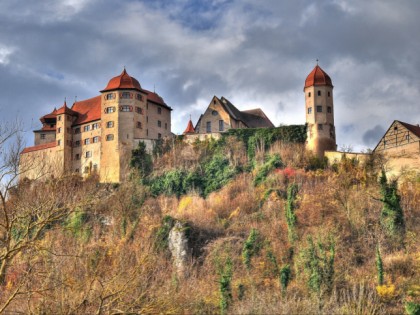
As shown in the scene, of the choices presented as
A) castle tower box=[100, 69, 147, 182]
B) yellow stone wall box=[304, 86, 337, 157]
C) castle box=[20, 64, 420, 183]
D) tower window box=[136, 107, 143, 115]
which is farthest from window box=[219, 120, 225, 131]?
yellow stone wall box=[304, 86, 337, 157]

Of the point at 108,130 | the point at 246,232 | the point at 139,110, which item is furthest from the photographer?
the point at 139,110

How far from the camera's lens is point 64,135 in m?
65.9

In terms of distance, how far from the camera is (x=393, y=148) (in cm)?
5412

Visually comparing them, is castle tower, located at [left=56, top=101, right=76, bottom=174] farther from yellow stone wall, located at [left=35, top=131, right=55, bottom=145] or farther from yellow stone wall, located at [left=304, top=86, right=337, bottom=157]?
yellow stone wall, located at [left=304, top=86, right=337, bottom=157]

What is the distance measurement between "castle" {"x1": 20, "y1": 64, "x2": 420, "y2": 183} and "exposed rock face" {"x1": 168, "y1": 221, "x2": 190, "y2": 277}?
14764 millimetres

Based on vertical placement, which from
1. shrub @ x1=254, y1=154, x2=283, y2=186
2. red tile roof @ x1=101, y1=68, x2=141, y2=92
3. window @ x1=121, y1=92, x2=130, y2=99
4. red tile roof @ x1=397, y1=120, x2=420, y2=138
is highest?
red tile roof @ x1=101, y1=68, x2=141, y2=92

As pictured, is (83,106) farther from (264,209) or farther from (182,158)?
(264,209)

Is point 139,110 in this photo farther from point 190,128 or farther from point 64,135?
point 64,135

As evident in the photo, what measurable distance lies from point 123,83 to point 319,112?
1979 centimetres

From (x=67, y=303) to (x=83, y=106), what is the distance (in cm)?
4698

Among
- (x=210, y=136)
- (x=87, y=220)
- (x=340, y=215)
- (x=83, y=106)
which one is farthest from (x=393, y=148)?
(x=83, y=106)

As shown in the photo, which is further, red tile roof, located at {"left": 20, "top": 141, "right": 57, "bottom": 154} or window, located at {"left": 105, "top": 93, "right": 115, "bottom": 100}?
red tile roof, located at {"left": 20, "top": 141, "right": 57, "bottom": 154}

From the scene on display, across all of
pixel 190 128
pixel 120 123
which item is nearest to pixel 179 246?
pixel 120 123

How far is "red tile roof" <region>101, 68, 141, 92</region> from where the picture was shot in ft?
207
